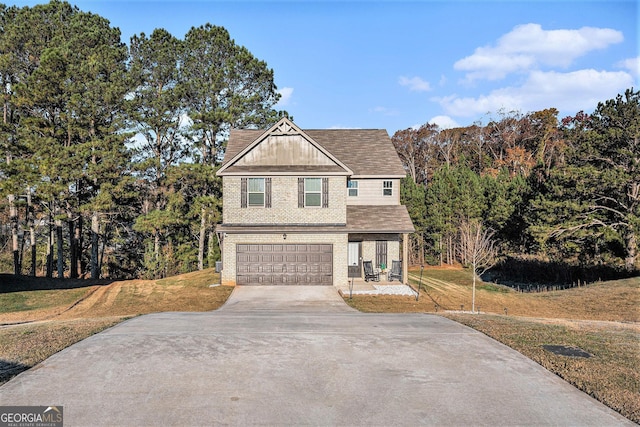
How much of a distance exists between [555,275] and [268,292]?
25.7 m

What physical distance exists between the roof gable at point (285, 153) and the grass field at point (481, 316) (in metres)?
6.82

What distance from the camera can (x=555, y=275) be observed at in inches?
1415

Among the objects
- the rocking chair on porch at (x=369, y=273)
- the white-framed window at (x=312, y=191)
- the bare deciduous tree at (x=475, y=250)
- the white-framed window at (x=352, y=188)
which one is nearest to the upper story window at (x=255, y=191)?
the white-framed window at (x=312, y=191)

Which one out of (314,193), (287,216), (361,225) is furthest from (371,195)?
(287,216)

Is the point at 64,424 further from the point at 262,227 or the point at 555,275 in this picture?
the point at 555,275

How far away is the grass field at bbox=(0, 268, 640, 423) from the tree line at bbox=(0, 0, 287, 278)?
891 centimetres

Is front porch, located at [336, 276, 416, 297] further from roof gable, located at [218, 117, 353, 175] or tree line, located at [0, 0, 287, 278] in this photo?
tree line, located at [0, 0, 287, 278]

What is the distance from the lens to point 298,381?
8.31 meters

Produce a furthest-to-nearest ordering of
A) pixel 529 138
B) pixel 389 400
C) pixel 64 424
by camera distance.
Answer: pixel 529 138, pixel 389 400, pixel 64 424

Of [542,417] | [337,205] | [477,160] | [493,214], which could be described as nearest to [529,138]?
[477,160]

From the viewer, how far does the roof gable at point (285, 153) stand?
23859 mm

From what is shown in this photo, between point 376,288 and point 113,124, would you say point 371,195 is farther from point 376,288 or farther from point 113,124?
point 113,124

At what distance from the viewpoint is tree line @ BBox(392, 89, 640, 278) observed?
29703mm

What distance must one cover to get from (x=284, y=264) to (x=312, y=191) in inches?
162
